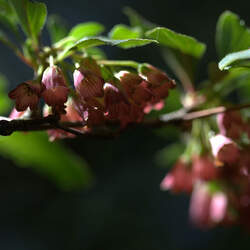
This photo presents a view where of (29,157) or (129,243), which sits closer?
(29,157)

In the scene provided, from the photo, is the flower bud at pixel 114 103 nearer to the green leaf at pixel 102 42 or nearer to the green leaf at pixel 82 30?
the green leaf at pixel 102 42

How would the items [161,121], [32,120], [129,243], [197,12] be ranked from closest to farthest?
[32,120] < [161,121] < [129,243] < [197,12]

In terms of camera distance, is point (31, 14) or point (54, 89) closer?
point (54, 89)

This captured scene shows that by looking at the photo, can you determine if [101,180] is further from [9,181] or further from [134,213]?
[9,181]

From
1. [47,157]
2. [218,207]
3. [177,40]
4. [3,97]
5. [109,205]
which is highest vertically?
[109,205]

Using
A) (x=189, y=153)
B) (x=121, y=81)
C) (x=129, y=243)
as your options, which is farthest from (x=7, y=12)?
(x=129, y=243)

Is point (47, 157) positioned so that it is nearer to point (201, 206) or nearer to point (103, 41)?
point (201, 206)

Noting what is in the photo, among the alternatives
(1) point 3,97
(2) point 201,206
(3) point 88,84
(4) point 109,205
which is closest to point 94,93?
(3) point 88,84
